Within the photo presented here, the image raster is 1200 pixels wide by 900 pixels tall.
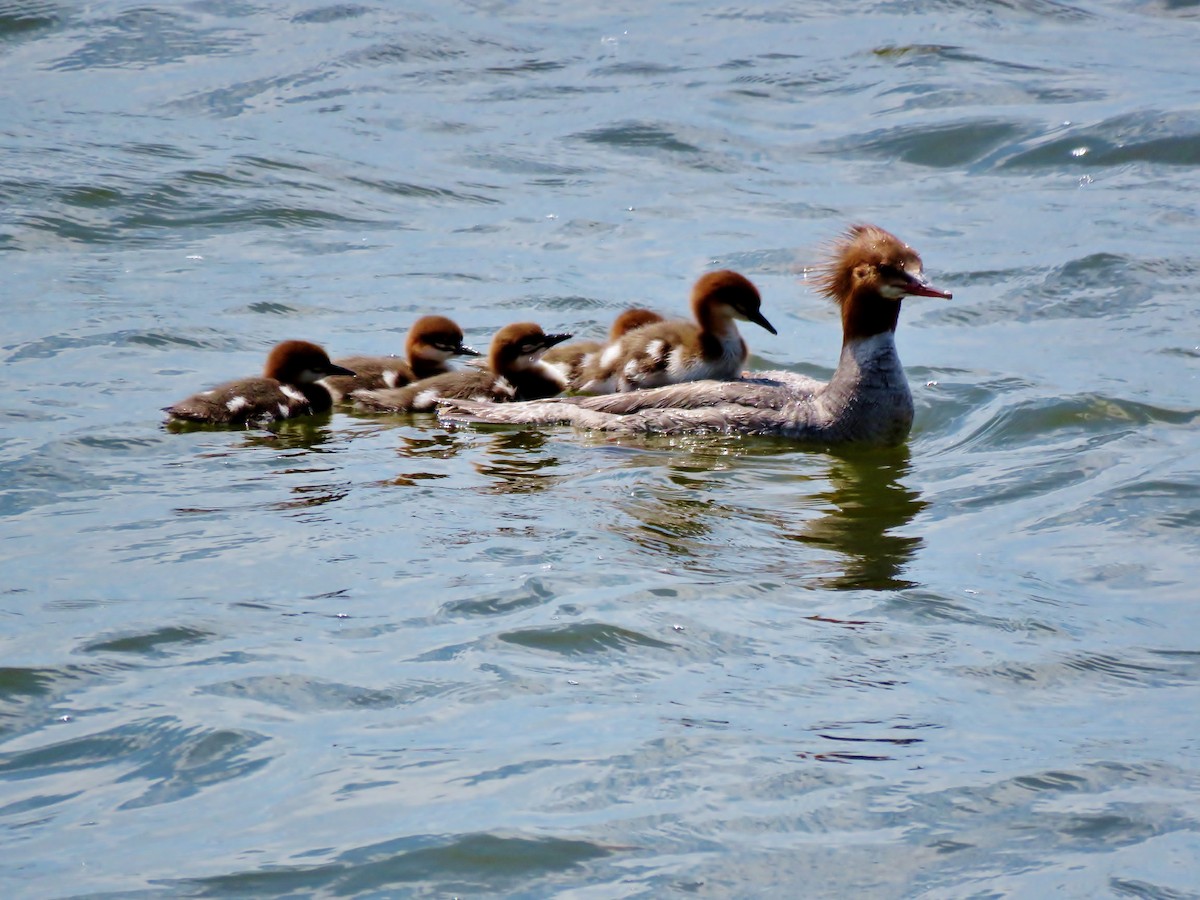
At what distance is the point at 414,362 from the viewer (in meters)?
10.3

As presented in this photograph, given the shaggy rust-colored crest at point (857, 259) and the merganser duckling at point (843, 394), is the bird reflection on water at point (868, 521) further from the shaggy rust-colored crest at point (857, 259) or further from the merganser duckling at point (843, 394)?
the shaggy rust-colored crest at point (857, 259)

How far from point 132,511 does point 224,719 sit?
92.3 inches

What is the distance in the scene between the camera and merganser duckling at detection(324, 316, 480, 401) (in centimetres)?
1013

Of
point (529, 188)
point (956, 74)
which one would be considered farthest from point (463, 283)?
point (956, 74)

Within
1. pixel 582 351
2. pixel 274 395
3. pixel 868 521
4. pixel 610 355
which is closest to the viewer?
pixel 868 521

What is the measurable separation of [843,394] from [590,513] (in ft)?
6.88

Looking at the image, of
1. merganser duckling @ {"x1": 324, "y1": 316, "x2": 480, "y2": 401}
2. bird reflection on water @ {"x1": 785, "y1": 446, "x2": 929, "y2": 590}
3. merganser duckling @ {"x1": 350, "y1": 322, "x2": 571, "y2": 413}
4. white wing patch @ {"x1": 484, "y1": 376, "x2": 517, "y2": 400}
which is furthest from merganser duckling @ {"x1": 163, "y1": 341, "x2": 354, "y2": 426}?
bird reflection on water @ {"x1": 785, "y1": 446, "x2": 929, "y2": 590}

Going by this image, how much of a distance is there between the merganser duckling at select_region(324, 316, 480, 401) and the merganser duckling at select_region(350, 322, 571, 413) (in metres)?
0.09

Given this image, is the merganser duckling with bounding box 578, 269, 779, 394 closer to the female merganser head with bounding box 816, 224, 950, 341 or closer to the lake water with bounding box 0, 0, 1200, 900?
the female merganser head with bounding box 816, 224, 950, 341

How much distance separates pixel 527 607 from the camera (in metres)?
6.55

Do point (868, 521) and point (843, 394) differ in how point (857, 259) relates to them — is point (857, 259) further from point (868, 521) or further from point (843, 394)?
point (868, 521)

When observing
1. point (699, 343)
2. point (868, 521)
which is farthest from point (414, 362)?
point (868, 521)

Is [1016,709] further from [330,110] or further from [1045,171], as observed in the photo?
[330,110]

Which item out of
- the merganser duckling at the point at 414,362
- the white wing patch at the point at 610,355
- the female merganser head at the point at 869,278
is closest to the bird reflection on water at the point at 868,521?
the female merganser head at the point at 869,278
